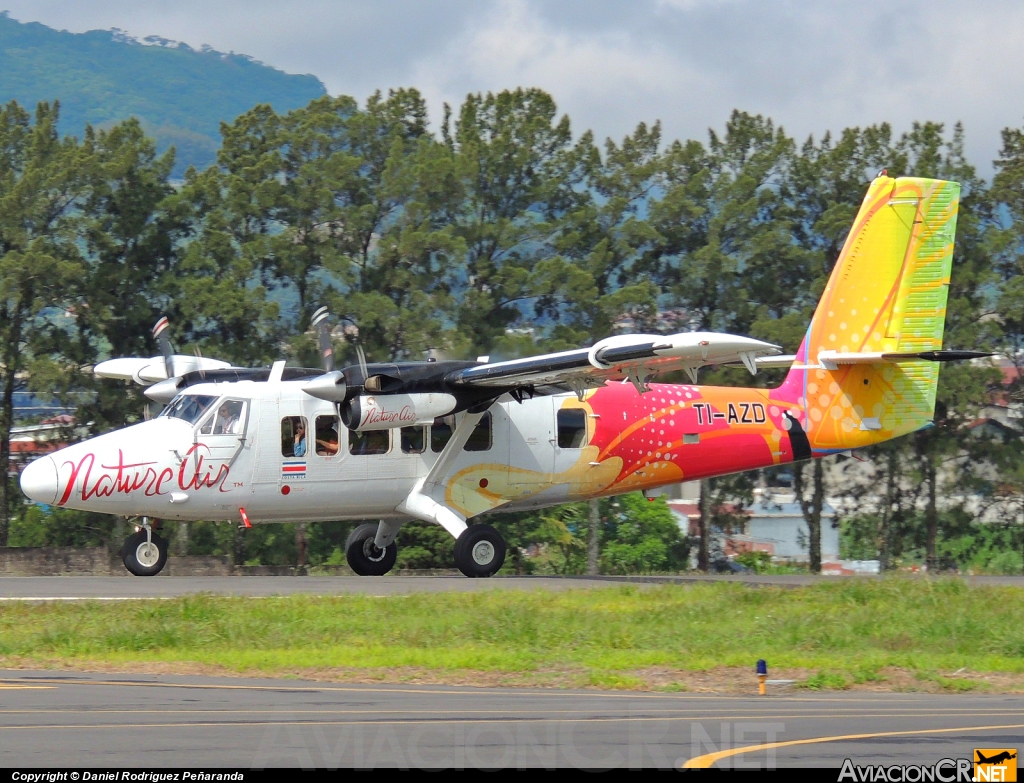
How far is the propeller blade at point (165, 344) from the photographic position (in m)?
21.6

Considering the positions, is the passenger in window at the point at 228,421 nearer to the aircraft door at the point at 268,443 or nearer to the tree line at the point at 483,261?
the aircraft door at the point at 268,443

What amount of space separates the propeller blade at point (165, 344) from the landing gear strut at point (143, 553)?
327cm

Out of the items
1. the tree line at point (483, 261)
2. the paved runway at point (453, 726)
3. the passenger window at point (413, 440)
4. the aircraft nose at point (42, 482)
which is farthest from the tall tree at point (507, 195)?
the paved runway at point (453, 726)

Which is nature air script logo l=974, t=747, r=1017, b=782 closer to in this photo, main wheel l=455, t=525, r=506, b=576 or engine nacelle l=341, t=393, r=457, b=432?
engine nacelle l=341, t=393, r=457, b=432

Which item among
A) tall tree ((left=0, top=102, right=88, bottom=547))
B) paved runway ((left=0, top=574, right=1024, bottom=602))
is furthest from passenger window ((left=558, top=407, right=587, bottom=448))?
tall tree ((left=0, top=102, right=88, bottom=547))

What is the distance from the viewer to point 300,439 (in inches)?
775

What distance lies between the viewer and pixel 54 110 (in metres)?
37.4

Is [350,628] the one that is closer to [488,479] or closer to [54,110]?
[488,479]

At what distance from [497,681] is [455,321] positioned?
898 inches

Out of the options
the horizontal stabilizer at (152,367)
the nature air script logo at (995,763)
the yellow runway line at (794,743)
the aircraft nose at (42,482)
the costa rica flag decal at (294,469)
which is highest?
the horizontal stabilizer at (152,367)

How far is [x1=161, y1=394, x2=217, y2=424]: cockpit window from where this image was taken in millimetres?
19359

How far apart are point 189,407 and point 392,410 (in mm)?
3072

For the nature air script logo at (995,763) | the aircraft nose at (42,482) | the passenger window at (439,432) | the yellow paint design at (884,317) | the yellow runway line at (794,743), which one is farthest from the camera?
the yellow paint design at (884,317)

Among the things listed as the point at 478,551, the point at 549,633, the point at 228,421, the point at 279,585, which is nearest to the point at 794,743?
the point at 549,633
